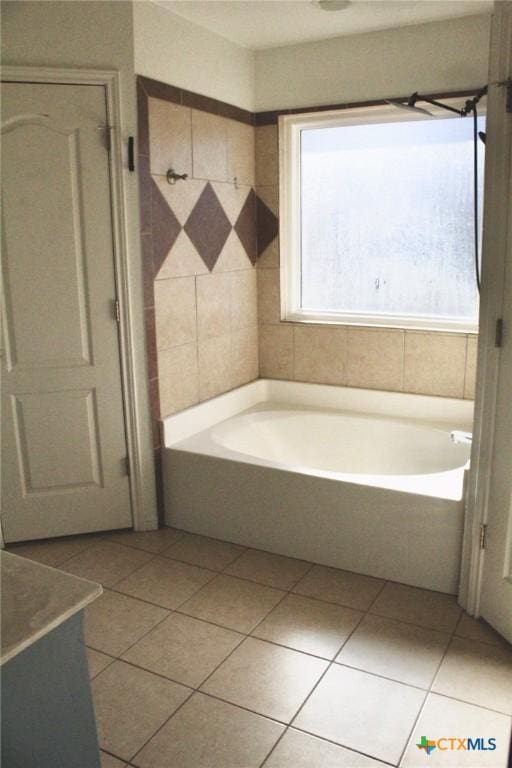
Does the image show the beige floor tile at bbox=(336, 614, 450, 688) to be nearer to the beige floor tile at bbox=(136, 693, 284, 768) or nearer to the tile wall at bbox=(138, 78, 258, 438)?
the beige floor tile at bbox=(136, 693, 284, 768)

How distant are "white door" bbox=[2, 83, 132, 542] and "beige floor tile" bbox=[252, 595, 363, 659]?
104cm

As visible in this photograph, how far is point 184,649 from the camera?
2.27m

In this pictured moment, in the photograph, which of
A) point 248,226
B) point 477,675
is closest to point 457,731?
point 477,675

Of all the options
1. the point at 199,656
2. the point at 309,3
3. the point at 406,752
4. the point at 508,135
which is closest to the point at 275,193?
the point at 309,3

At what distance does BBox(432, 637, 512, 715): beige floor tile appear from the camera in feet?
6.55

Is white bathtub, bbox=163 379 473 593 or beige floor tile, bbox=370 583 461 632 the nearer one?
beige floor tile, bbox=370 583 461 632

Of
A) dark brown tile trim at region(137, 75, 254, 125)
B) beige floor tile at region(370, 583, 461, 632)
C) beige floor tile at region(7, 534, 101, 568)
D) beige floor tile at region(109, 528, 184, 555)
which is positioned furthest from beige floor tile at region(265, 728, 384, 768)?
dark brown tile trim at region(137, 75, 254, 125)

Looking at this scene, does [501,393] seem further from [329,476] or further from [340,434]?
[340,434]

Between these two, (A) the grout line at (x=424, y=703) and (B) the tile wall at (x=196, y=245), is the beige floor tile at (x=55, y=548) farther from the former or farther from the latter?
(A) the grout line at (x=424, y=703)

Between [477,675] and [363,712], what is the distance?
43 cm

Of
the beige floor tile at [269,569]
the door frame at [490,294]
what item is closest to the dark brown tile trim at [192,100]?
the door frame at [490,294]

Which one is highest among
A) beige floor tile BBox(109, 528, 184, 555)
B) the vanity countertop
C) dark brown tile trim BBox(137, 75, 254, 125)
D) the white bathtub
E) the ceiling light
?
the ceiling light

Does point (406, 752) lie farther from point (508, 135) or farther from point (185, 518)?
point (508, 135)

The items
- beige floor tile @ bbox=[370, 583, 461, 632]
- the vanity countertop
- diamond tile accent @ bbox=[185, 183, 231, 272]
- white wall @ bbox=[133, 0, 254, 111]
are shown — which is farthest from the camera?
diamond tile accent @ bbox=[185, 183, 231, 272]
